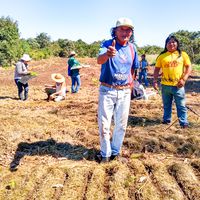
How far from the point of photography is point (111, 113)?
513cm

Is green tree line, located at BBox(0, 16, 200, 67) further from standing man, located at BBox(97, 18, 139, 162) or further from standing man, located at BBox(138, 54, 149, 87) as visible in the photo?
standing man, located at BBox(97, 18, 139, 162)

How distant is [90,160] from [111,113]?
0.85m

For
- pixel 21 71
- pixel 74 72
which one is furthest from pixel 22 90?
pixel 74 72

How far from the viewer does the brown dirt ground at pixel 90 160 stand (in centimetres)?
442

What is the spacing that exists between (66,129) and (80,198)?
9.30 ft

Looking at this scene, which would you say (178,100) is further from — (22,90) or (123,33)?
(22,90)

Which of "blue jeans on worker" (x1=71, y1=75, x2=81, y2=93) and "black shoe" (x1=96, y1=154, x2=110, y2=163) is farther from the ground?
"black shoe" (x1=96, y1=154, x2=110, y2=163)

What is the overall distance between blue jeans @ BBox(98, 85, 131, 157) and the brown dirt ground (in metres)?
0.24

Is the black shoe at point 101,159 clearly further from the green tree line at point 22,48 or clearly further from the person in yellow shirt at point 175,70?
the green tree line at point 22,48

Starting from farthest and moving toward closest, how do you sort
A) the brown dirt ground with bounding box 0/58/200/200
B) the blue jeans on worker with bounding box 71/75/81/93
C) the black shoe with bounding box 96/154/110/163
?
the blue jeans on worker with bounding box 71/75/81/93 < the black shoe with bounding box 96/154/110/163 < the brown dirt ground with bounding box 0/58/200/200

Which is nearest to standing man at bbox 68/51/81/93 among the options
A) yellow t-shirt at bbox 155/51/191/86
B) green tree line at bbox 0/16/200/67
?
yellow t-shirt at bbox 155/51/191/86

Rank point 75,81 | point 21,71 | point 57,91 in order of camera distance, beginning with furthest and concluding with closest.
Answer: point 75,81
point 57,91
point 21,71

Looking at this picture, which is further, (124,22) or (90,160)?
(90,160)

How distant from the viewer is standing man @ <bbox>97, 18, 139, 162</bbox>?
4.81 meters
